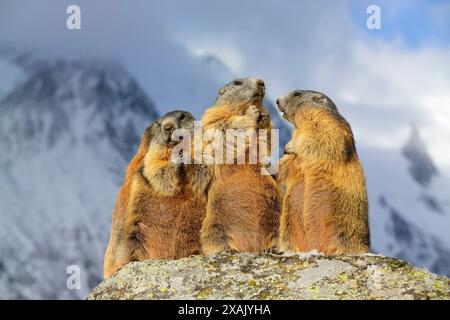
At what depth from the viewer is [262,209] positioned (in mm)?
16297

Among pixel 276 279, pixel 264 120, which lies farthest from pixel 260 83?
pixel 276 279

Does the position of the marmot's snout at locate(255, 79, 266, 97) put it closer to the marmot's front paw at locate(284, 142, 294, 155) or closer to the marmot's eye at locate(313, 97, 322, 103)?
the marmot's eye at locate(313, 97, 322, 103)

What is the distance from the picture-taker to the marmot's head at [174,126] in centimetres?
1777

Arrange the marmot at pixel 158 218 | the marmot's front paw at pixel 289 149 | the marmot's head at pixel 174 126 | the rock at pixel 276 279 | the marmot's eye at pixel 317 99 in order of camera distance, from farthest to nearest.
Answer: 1. the marmot's head at pixel 174 126
2. the marmot's eye at pixel 317 99
3. the marmot at pixel 158 218
4. the marmot's front paw at pixel 289 149
5. the rock at pixel 276 279

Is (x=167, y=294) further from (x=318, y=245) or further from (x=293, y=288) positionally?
(x=318, y=245)

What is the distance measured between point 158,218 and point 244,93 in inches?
117

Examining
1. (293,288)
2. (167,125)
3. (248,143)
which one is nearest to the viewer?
(293,288)

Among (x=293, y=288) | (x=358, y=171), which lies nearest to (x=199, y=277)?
(x=293, y=288)

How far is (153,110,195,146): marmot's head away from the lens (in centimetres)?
1777

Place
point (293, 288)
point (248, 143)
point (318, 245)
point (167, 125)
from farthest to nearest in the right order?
point (167, 125) < point (248, 143) < point (318, 245) < point (293, 288)

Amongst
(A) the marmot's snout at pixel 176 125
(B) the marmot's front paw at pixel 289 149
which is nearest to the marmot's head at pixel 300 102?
(B) the marmot's front paw at pixel 289 149

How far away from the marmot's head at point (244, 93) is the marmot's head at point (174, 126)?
0.75 metres

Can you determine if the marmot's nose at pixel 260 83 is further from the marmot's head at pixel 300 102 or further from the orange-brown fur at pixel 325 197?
the orange-brown fur at pixel 325 197

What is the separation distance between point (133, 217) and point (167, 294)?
13.9 feet
